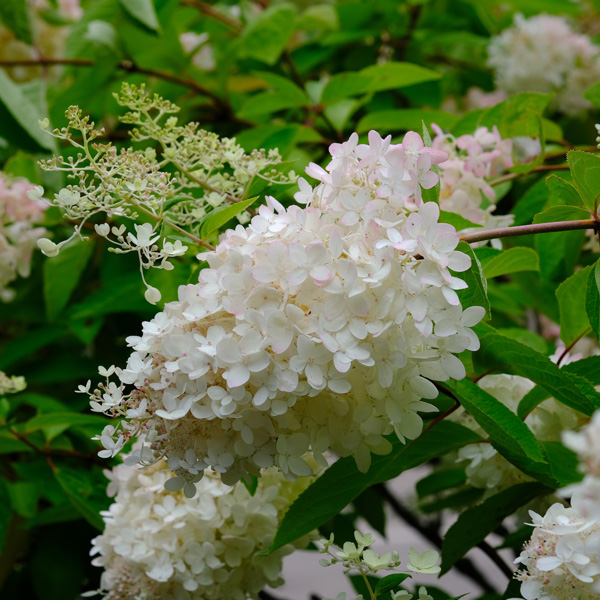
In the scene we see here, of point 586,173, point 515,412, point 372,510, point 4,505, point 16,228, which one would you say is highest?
point 586,173

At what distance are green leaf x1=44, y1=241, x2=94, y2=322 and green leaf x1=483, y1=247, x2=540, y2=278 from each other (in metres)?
0.52

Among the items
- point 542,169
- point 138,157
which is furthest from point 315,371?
point 542,169

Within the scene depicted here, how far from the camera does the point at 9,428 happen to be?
77 cm

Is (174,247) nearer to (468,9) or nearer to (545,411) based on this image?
(545,411)

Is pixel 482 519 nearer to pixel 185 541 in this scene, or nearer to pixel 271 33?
pixel 185 541

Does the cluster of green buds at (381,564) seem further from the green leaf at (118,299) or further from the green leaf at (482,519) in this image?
the green leaf at (118,299)

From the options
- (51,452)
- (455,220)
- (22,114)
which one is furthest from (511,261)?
(22,114)

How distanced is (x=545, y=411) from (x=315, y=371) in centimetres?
29

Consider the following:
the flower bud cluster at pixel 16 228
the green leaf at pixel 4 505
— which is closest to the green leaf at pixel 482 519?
the green leaf at pixel 4 505

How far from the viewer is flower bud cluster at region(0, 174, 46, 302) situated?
35.5 inches

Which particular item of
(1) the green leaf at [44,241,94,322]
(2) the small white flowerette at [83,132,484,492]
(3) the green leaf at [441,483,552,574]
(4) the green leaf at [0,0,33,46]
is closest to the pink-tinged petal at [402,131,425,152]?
(2) the small white flowerette at [83,132,484,492]

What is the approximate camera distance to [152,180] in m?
0.51

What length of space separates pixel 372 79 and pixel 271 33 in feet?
0.66

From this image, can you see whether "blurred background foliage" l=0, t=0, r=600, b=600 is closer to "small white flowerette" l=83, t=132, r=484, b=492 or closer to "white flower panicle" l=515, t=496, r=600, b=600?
"small white flowerette" l=83, t=132, r=484, b=492
